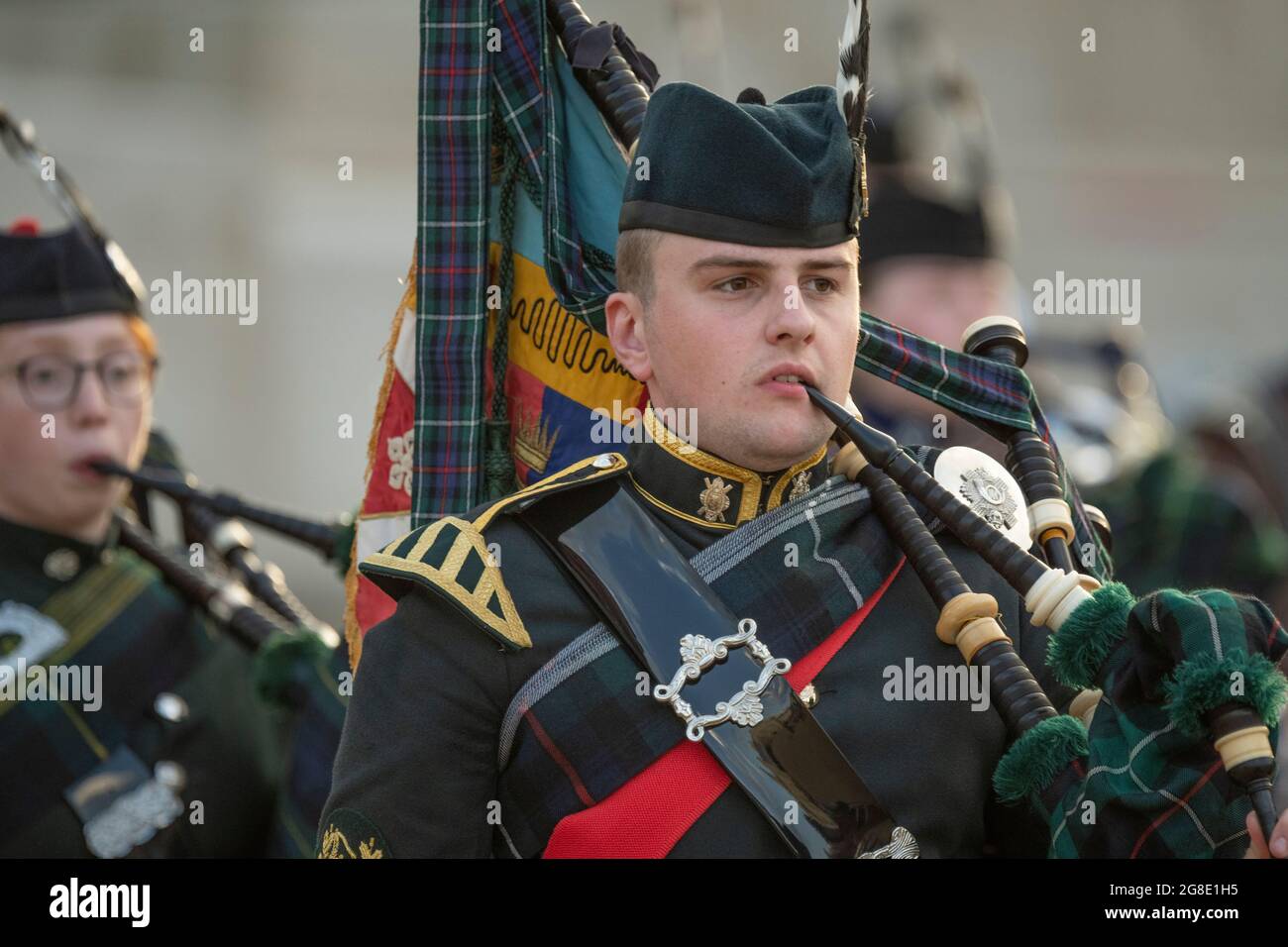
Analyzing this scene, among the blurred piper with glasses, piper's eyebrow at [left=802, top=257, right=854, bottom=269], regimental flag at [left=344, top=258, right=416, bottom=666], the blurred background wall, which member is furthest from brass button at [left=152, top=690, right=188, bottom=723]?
the blurred background wall

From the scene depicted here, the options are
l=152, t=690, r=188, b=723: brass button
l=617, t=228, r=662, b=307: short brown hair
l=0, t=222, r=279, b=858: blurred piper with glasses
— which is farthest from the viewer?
l=152, t=690, r=188, b=723: brass button

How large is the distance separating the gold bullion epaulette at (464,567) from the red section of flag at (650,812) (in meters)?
0.26

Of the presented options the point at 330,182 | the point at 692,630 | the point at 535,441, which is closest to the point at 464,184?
the point at 535,441

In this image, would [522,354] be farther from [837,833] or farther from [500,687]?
[837,833]

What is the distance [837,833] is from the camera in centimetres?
285

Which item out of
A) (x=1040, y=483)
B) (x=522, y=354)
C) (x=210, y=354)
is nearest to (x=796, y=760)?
(x=1040, y=483)

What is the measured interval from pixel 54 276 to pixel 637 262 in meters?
2.57

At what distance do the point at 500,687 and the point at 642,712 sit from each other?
212mm

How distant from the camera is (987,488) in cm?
313

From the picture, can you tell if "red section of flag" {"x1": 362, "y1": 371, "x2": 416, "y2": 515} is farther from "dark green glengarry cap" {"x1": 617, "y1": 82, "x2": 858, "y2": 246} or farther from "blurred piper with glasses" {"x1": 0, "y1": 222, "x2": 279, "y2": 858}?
"blurred piper with glasses" {"x1": 0, "y1": 222, "x2": 279, "y2": 858}

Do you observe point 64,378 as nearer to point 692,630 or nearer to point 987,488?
point 692,630

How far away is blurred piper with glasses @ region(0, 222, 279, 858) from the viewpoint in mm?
4914

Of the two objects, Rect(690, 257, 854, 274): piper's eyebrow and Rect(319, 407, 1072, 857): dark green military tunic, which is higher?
Rect(690, 257, 854, 274): piper's eyebrow

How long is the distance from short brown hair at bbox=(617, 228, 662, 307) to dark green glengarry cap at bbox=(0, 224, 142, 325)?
2484 mm
